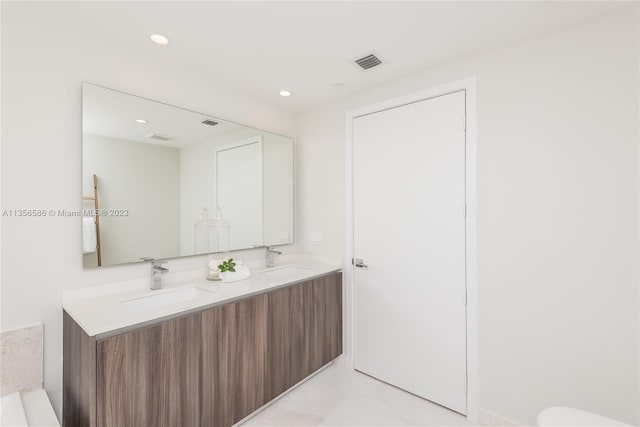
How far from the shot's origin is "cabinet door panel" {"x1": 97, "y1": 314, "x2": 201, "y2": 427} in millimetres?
1271

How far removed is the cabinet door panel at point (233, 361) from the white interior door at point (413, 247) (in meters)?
0.99

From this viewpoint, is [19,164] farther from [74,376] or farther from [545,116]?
[545,116]

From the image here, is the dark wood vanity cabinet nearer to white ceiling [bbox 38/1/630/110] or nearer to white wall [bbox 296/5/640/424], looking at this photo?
white wall [bbox 296/5/640/424]

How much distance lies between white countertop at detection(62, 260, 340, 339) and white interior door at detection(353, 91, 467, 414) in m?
0.59

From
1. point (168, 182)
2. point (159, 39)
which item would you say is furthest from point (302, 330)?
point (159, 39)

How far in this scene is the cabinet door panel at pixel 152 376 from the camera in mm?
1271

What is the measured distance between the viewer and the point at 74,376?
146 centimetres

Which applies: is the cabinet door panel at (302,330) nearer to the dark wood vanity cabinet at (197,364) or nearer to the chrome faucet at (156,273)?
the dark wood vanity cabinet at (197,364)

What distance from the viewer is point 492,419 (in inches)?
72.3

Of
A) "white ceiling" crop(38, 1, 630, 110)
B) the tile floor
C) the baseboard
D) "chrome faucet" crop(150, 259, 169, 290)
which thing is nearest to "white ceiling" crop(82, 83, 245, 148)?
"white ceiling" crop(38, 1, 630, 110)

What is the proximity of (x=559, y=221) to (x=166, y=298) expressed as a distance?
2.41 meters

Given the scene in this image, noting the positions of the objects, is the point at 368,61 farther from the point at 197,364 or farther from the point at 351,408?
the point at 351,408

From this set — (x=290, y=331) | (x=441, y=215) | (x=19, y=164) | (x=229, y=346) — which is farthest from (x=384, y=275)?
(x=19, y=164)

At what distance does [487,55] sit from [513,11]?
381mm
